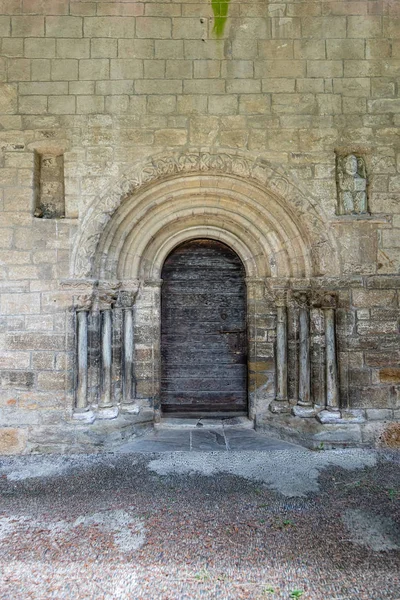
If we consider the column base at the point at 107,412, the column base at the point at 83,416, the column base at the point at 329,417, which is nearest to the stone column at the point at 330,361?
the column base at the point at 329,417

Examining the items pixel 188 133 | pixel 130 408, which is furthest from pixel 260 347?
pixel 188 133

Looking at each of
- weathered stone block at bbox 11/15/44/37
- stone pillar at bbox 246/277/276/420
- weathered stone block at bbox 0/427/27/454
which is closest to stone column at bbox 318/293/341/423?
stone pillar at bbox 246/277/276/420

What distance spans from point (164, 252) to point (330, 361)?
2.25 metres

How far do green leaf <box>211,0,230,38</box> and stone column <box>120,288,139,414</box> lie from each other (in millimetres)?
3075

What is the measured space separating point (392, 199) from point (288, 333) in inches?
71.9

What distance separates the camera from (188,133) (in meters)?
3.99

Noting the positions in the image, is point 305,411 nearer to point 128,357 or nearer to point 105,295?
point 128,357

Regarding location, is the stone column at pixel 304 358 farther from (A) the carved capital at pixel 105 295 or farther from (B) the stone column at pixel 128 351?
(A) the carved capital at pixel 105 295

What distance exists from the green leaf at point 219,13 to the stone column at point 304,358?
3.07 m

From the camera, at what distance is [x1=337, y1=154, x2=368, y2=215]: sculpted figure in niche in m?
4.00

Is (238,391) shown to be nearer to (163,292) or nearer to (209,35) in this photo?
(163,292)

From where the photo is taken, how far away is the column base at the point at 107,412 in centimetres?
394

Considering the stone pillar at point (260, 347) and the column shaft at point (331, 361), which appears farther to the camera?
the stone pillar at point (260, 347)

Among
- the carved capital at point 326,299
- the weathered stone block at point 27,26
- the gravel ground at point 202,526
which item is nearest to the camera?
the gravel ground at point 202,526
